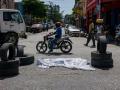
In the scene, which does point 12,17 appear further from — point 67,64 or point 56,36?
point 67,64

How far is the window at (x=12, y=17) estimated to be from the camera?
2436 cm

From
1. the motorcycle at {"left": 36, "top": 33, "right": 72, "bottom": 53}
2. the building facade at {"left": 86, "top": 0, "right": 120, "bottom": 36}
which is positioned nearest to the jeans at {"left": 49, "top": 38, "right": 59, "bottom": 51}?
the motorcycle at {"left": 36, "top": 33, "right": 72, "bottom": 53}

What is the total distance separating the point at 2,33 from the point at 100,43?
1189cm

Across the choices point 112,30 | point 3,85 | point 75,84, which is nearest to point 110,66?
point 75,84

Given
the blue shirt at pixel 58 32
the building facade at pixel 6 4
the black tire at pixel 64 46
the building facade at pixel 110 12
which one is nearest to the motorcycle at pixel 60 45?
the black tire at pixel 64 46

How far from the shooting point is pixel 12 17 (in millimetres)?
24609

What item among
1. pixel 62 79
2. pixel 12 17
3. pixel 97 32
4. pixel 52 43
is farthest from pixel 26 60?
pixel 97 32

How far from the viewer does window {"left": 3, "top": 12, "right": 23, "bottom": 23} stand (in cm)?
2436

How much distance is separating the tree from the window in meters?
53.7

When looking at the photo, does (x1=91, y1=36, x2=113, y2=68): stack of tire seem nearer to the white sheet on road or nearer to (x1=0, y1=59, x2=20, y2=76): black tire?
the white sheet on road

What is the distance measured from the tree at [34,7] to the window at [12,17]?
53728 millimetres

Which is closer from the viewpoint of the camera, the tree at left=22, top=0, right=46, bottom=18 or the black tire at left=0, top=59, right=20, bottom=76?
the black tire at left=0, top=59, right=20, bottom=76

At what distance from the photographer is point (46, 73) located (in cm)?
1193

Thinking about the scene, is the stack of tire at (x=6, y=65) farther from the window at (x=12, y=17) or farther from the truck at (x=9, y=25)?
the window at (x=12, y=17)
